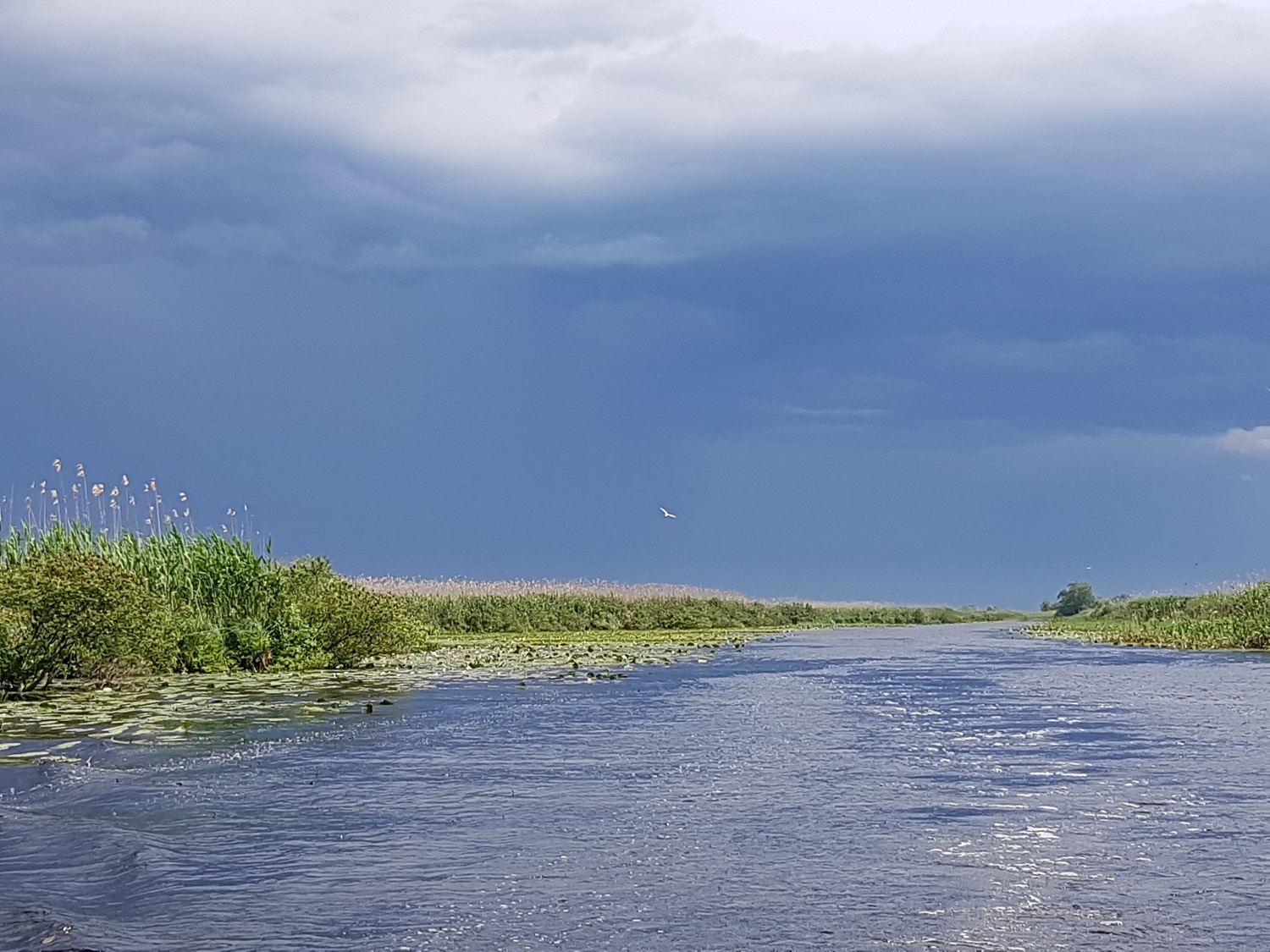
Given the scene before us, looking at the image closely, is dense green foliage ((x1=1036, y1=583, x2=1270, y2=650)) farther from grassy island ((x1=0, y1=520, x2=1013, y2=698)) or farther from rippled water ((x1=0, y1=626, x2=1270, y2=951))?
rippled water ((x1=0, y1=626, x2=1270, y2=951))

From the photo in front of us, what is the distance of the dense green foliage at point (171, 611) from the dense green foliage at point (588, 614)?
9.74 meters

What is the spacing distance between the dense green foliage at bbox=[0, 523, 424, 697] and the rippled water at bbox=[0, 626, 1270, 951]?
20.0 feet

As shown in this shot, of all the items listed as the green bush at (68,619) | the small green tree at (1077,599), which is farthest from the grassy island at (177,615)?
the small green tree at (1077,599)

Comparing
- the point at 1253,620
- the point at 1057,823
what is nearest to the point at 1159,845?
the point at 1057,823

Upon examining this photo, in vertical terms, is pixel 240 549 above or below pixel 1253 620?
above

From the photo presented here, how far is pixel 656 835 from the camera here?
820 centimetres

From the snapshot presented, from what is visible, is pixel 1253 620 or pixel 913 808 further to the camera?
pixel 1253 620

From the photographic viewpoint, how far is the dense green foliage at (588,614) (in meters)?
44.4

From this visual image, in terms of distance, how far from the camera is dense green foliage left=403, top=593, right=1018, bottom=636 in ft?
146

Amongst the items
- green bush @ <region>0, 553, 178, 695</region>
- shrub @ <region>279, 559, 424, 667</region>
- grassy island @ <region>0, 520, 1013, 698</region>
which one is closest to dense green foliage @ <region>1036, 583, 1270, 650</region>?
grassy island @ <region>0, 520, 1013, 698</region>

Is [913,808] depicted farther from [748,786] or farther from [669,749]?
[669,749]

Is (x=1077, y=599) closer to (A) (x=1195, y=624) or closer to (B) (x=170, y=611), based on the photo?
(A) (x=1195, y=624)

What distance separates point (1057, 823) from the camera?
8.54 metres

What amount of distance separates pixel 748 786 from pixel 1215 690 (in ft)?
39.6
